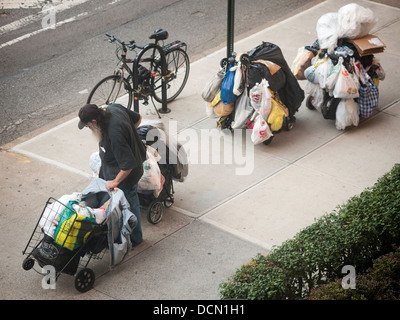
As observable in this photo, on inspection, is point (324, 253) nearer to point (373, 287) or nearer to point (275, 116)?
point (373, 287)

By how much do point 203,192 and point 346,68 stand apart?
2.69 m

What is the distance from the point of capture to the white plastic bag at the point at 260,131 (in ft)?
29.3

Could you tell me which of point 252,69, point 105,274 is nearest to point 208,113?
point 252,69

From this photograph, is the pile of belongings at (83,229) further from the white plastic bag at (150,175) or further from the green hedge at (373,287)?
the green hedge at (373,287)

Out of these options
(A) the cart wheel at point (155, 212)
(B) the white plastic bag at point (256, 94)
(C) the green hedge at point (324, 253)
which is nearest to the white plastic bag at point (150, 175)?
(A) the cart wheel at point (155, 212)

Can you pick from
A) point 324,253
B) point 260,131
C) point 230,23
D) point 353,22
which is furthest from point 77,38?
point 324,253

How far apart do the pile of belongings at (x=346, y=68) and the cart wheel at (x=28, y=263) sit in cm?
464

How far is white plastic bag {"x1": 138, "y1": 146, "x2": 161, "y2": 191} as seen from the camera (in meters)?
7.26

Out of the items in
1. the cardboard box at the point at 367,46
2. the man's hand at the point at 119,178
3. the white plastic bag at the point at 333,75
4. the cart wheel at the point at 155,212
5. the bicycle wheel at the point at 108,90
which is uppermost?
the cardboard box at the point at 367,46

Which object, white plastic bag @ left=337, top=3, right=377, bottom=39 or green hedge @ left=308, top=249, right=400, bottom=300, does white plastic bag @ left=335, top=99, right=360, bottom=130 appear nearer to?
white plastic bag @ left=337, top=3, right=377, bottom=39

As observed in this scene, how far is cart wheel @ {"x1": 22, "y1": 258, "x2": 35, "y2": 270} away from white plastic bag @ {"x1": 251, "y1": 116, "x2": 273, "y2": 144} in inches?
137

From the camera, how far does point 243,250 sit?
719 centimetres
